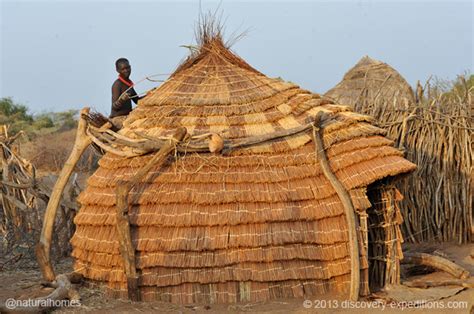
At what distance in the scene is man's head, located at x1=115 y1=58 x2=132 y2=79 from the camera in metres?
9.31

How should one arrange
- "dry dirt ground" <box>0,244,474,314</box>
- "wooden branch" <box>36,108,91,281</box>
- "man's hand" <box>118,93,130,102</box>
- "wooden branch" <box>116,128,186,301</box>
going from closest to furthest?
1. "dry dirt ground" <box>0,244,474,314</box>
2. "wooden branch" <box>116,128,186,301</box>
3. "wooden branch" <box>36,108,91,281</box>
4. "man's hand" <box>118,93,130,102</box>

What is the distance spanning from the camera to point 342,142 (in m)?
7.73

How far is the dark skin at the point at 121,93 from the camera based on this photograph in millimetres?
9266

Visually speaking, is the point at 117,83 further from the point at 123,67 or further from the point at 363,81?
the point at 363,81

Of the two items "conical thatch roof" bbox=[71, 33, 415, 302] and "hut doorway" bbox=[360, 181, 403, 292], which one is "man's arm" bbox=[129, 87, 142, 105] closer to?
"conical thatch roof" bbox=[71, 33, 415, 302]

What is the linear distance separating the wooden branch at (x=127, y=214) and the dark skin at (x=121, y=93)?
7.10 ft

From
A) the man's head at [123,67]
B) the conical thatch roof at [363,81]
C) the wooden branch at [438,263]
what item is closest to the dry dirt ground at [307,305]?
the wooden branch at [438,263]

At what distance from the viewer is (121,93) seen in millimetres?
9359

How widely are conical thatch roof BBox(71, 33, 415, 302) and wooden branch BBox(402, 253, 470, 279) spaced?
1476 millimetres

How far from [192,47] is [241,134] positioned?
177 centimetres

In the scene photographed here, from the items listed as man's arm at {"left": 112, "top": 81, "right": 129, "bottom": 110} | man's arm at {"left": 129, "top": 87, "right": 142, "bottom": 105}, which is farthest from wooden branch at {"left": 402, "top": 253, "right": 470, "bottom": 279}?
man's arm at {"left": 112, "top": 81, "right": 129, "bottom": 110}

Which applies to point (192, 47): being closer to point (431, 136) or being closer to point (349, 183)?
point (349, 183)

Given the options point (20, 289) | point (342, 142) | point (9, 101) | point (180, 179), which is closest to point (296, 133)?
Result: point (342, 142)

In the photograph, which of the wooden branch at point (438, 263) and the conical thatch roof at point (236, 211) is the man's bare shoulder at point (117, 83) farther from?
the wooden branch at point (438, 263)
